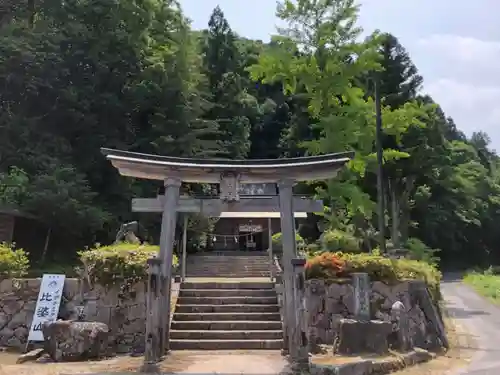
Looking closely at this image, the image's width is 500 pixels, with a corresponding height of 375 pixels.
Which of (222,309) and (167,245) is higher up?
(167,245)

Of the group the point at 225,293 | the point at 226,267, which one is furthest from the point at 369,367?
the point at 226,267

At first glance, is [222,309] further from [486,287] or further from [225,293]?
[486,287]

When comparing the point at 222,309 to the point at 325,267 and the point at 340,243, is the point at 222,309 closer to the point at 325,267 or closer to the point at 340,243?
the point at 325,267

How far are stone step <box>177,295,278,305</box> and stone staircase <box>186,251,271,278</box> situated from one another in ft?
32.1

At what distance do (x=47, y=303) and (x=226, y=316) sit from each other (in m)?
3.86

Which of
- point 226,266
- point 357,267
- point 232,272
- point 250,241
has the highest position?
point 250,241

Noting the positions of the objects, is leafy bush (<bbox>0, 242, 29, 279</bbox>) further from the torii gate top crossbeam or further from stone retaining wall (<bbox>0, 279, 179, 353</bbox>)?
the torii gate top crossbeam

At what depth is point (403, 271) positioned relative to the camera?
441 inches

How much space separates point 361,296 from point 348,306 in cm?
108

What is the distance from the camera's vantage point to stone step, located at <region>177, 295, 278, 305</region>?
1148cm

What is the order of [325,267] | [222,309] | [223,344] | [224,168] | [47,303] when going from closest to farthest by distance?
[224,168] < [223,344] < [47,303] < [325,267] < [222,309]

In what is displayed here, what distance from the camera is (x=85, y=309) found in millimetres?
10484

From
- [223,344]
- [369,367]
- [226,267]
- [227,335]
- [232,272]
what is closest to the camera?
[369,367]

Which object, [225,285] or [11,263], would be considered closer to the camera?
[11,263]
